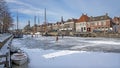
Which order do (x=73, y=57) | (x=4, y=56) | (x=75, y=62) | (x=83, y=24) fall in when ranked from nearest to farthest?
1. (x=4, y=56)
2. (x=75, y=62)
3. (x=73, y=57)
4. (x=83, y=24)

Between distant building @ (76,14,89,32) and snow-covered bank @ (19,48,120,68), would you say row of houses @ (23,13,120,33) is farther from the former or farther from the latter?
snow-covered bank @ (19,48,120,68)

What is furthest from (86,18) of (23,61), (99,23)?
(23,61)

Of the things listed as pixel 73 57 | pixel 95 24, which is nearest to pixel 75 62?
pixel 73 57

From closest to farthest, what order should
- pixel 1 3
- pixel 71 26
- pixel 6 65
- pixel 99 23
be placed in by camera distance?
pixel 6 65
pixel 1 3
pixel 99 23
pixel 71 26

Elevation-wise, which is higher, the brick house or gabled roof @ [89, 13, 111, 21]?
gabled roof @ [89, 13, 111, 21]

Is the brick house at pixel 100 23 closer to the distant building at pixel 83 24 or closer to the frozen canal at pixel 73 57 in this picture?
the distant building at pixel 83 24

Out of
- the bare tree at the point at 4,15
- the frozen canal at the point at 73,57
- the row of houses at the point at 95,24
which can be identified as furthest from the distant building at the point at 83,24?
the frozen canal at the point at 73,57

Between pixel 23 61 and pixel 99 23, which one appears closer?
pixel 23 61

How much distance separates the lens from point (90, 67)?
1110 centimetres

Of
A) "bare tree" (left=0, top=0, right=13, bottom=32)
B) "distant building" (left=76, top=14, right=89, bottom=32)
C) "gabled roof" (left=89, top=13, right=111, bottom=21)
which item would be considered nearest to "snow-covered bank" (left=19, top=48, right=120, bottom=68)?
"bare tree" (left=0, top=0, right=13, bottom=32)

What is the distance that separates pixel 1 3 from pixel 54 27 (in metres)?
106

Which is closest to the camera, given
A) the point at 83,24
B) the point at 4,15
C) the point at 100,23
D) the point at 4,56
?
the point at 4,56

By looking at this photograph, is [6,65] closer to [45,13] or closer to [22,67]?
[22,67]

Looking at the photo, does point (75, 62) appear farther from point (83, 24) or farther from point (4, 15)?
point (83, 24)
